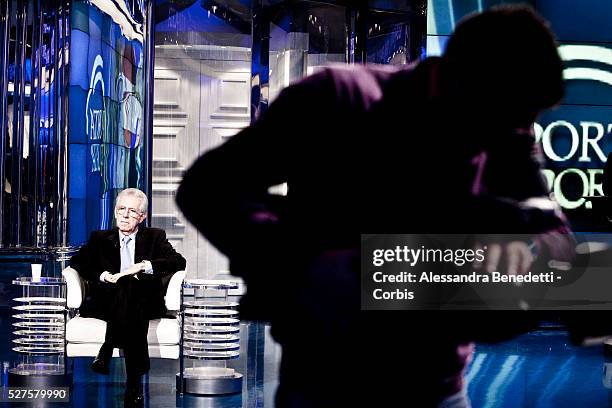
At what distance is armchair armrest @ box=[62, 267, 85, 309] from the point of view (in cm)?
441

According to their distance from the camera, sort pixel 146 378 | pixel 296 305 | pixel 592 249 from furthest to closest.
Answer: pixel 146 378 → pixel 592 249 → pixel 296 305

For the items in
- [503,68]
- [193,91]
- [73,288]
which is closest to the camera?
[503,68]

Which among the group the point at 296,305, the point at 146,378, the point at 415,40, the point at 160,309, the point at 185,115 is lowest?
the point at 146,378

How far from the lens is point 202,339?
441 centimetres

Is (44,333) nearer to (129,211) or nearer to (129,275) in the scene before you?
(129,275)

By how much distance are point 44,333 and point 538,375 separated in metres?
2.23

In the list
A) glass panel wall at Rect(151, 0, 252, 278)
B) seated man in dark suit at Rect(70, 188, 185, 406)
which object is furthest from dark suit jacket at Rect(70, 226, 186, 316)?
glass panel wall at Rect(151, 0, 252, 278)

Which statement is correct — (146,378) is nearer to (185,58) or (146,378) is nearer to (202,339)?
(202,339)

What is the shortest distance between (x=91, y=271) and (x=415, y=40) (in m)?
2.72

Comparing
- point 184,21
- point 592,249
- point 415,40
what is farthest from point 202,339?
point 592,249

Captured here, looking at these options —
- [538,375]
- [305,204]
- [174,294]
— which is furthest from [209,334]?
[305,204]

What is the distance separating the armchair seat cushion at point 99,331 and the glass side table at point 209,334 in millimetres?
56

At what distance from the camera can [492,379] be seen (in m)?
4.91

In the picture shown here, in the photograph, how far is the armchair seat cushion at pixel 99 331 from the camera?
4.39 metres
